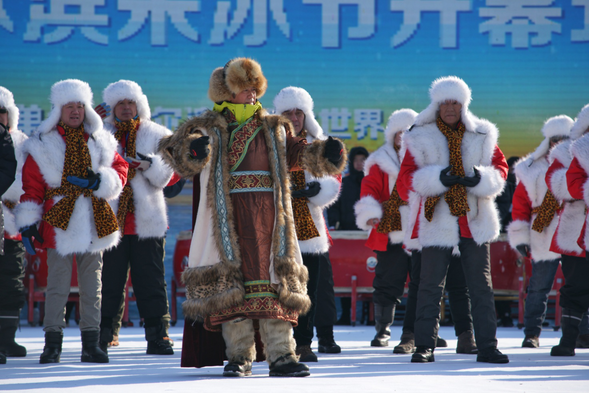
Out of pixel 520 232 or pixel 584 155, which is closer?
pixel 584 155

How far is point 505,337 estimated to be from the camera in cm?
655

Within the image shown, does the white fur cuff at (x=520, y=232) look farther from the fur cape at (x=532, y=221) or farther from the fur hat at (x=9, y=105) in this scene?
the fur hat at (x=9, y=105)

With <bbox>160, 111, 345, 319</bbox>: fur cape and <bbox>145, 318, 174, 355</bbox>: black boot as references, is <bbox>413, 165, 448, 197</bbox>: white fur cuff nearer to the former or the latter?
<bbox>160, 111, 345, 319</bbox>: fur cape

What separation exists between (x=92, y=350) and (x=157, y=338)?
25.2 inches

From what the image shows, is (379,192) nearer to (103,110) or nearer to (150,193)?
(150,193)

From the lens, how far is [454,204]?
4.44 meters

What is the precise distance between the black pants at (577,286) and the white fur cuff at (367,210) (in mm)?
1371

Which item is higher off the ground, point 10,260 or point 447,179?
point 447,179

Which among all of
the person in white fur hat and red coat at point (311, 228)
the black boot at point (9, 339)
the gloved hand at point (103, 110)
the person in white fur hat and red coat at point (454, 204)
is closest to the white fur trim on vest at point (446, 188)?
the person in white fur hat and red coat at point (454, 204)

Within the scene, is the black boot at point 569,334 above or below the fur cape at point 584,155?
below

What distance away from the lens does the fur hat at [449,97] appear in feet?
15.0

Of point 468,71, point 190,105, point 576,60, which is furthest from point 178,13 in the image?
point 576,60

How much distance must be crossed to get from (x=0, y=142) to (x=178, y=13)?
434 cm

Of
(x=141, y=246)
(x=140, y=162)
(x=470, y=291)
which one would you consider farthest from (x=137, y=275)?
(x=470, y=291)
